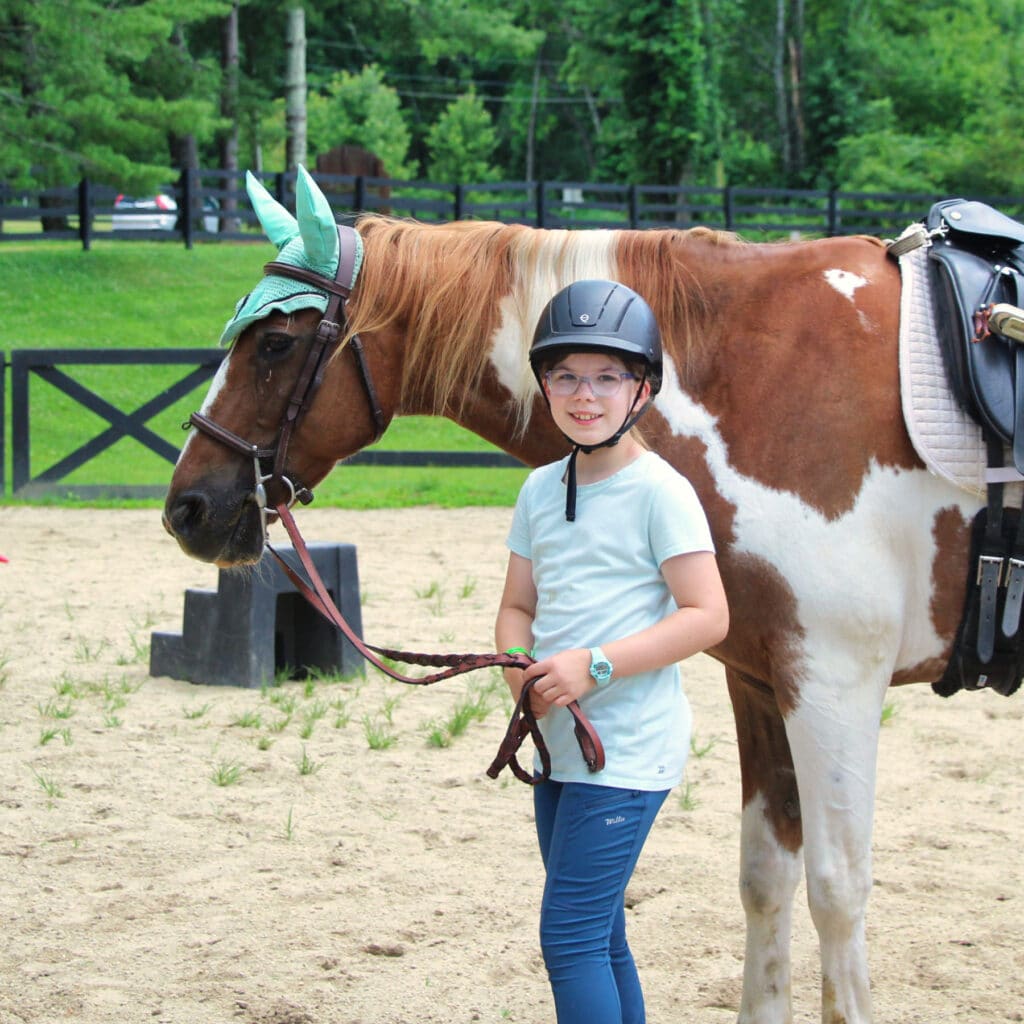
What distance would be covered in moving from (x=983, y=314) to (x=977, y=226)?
0.96ft

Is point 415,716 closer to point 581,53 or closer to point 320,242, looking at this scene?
point 320,242

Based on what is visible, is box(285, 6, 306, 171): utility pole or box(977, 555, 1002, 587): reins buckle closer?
box(977, 555, 1002, 587): reins buckle

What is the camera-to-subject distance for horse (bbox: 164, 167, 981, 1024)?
2734 mm

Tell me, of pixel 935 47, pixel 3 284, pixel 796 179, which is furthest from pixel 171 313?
pixel 935 47

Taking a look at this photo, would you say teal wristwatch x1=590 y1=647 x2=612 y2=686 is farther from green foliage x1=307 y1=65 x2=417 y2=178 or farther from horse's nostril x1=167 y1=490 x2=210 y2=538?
green foliage x1=307 y1=65 x2=417 y2=178

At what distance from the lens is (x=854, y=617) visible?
2703mm

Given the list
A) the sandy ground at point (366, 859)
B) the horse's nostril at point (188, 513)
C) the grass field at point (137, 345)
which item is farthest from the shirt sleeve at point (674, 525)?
the grass field at point (137, 345)

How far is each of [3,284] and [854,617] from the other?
765 inches

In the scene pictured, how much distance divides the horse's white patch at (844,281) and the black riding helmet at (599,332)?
0.61m

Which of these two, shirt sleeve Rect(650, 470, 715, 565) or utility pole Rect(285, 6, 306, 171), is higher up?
utility pole Rect(285, 6, 306, 171)

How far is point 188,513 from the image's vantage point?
9.80ft

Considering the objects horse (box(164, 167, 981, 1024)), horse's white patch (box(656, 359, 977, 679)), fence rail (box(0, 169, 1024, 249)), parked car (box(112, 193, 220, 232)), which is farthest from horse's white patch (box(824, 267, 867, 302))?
parked car (box(112, 193, 220, 232))

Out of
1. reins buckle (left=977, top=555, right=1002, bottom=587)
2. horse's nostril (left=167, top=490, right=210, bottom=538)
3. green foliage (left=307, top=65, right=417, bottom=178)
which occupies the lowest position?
reins buckle (left=977, top=555, right=1002, bottom=587)

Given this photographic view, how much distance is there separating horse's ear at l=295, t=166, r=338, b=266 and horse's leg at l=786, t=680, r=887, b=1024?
142cm
